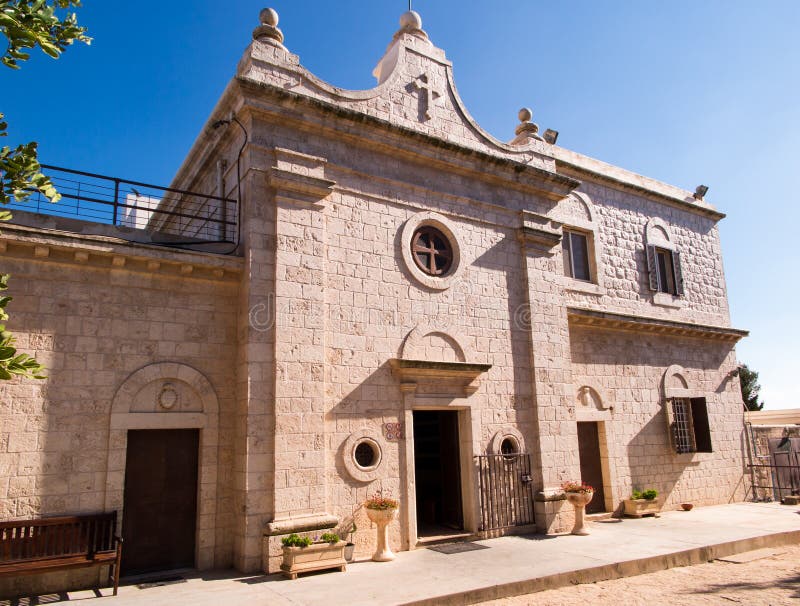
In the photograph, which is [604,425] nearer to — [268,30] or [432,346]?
[432,346]

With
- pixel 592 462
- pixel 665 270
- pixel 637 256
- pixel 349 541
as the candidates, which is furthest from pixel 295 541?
pixel 665 270

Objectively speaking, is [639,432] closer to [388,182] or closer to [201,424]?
[388,182]

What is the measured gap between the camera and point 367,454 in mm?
9203

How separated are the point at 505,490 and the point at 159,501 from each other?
5.73m

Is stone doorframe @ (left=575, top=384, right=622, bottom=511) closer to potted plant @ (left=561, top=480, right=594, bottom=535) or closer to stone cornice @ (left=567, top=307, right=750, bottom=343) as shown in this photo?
stone cornice @ (left=567, top=307, right=750, bottom=343)

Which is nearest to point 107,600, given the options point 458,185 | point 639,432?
point 458,185

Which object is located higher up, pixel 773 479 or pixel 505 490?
pixel 505 490

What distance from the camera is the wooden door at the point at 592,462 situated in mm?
12758

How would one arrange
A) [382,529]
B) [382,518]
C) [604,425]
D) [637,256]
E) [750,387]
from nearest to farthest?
1. [382,518]
2. [382,529]
3. [604,425]
4. [637,256]
5. [750,387]

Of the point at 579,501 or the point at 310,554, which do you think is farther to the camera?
the point at 579,501

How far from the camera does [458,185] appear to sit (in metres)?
11.2

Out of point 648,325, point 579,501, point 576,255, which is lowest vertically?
point 579,501

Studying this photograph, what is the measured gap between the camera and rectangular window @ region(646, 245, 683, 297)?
50.3ft

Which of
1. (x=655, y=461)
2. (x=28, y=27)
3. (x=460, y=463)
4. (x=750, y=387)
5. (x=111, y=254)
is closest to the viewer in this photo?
(x=28, y=27)
